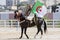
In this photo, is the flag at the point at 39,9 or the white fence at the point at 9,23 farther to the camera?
the white fence at the point at 9,23

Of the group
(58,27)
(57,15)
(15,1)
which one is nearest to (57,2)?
(15,1)

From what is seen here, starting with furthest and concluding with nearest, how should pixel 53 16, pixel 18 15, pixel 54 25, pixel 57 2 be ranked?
pixel 57 2, pixel 53 16, pixel 54 25, pixel 18 15

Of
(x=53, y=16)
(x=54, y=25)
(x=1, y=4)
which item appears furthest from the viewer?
(x=1, y=4)

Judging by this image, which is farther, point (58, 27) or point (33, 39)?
point (58, 27)

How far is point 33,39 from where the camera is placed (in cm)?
1131

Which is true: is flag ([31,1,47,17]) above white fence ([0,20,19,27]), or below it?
above

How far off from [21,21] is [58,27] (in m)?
6.76

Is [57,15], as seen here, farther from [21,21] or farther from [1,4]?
[21,21]

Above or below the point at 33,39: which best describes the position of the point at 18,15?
above

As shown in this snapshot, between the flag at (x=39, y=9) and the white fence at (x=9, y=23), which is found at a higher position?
the flag at (x=39, y=9)

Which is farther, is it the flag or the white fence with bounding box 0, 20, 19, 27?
the white fence with bounding box 0, 20, 19, 27

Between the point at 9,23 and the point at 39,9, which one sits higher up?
the point at 39,9

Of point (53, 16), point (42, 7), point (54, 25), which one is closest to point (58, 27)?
point (54, 25)

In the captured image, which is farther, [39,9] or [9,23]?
[9,23]
